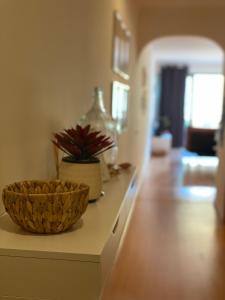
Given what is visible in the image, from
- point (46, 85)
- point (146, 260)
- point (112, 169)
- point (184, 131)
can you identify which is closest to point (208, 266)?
point (146, 260)

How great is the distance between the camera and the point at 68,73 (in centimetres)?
221

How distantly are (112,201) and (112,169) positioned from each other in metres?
0.60

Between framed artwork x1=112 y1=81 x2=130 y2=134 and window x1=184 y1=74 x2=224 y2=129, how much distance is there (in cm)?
718

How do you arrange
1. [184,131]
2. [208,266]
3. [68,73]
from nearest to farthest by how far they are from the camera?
[68,73] → [208,266] → [184,131]

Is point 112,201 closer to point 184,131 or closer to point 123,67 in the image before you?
point 123,67

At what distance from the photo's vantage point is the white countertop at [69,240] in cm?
110

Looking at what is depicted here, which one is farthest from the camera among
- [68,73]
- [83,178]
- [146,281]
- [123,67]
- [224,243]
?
[123,67]

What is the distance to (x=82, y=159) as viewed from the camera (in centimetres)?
166

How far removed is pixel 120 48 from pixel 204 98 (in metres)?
7.69

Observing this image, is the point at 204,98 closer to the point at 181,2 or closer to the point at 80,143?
the point at 181,2

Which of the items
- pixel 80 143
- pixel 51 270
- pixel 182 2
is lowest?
pixel 51 270

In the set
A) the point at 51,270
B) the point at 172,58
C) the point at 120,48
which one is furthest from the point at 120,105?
the point at 172,58

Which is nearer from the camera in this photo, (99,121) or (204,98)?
(99,121)

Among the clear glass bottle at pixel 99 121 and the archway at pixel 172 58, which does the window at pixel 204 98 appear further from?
the clear glass bottle at pixel 99 121
